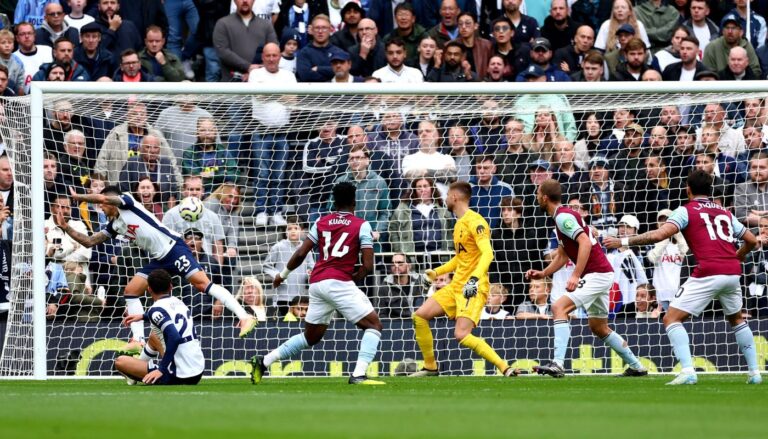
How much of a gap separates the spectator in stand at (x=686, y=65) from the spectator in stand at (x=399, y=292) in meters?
5.63

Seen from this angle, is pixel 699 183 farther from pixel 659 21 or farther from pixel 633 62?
pixel 659 21

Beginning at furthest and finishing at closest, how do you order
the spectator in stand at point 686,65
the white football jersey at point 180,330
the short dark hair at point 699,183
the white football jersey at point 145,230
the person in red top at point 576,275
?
the spectator in stand at point 686,65, the white football jersey at point 145,230, the person in red top at point 576,275, the short dark hair at point 699,183, the white football jersey at point 180,330

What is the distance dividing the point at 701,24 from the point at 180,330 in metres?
12.0

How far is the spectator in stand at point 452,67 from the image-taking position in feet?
65.3

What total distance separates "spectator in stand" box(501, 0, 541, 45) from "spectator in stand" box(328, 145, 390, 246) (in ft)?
15.2

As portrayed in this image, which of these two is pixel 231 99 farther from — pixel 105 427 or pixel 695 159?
pixel 105 427

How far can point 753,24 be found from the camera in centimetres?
2188

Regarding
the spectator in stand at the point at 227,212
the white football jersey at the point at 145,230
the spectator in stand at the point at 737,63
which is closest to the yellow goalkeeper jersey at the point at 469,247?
the white football jersey at the point at 145,230

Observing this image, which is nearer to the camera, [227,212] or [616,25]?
[227,212]

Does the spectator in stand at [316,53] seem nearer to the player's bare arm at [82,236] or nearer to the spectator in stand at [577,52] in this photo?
the spectator in stand at [577,52]

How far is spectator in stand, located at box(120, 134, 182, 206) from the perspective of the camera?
1739 centimetres

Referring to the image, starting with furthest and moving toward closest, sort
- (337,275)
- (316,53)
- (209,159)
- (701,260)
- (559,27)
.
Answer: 1. (559,27)
2. (316,53)
3. (209,159)
4. (337,275)
5. (701,260)

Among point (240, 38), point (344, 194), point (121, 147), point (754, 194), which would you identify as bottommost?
point (344, 194)

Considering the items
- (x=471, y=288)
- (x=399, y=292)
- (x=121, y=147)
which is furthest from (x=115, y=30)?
(x=471, y=288)
